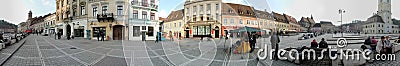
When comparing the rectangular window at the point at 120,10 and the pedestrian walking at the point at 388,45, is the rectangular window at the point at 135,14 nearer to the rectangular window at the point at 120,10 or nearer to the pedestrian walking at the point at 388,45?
the rectangular window at the point at 120,10

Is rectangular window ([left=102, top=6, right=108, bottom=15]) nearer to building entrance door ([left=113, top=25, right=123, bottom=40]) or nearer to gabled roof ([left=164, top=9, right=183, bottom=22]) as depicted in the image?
building entrance door ([left=113, top=25, right=123, bottom=40])

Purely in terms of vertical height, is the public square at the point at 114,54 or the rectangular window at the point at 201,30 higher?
the rectangular window at the point at 201,30

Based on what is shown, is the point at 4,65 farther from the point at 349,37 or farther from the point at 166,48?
the point at 349,37

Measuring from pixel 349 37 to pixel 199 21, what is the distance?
21.2 ft

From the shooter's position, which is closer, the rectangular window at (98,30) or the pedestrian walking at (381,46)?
the rectangular window at (98,30)

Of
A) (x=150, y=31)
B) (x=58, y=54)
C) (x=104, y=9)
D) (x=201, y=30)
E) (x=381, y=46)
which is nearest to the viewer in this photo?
(x=201, y=30)

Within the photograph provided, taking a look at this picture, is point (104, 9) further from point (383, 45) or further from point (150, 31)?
point (383, 45)

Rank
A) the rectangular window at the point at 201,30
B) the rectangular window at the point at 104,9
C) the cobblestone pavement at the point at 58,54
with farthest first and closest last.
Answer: the cobblestone pavement at the point at 58,54 → the rectangular window at the point at 104,9 → the rectangular window at the point at 201,30

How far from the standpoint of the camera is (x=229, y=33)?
34.8 inches

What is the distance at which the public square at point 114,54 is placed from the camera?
109cm

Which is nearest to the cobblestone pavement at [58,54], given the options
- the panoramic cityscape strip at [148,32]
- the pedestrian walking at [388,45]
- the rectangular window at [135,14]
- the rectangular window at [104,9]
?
the panoramic cityscape strip at [148,32]

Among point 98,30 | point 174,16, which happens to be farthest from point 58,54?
point 174,16

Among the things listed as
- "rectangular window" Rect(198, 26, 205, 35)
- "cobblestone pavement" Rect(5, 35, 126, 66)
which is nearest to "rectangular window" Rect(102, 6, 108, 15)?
"cobblestone pavement" Rect(5, 35, 126, 66)

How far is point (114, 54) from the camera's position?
5.13 ft
